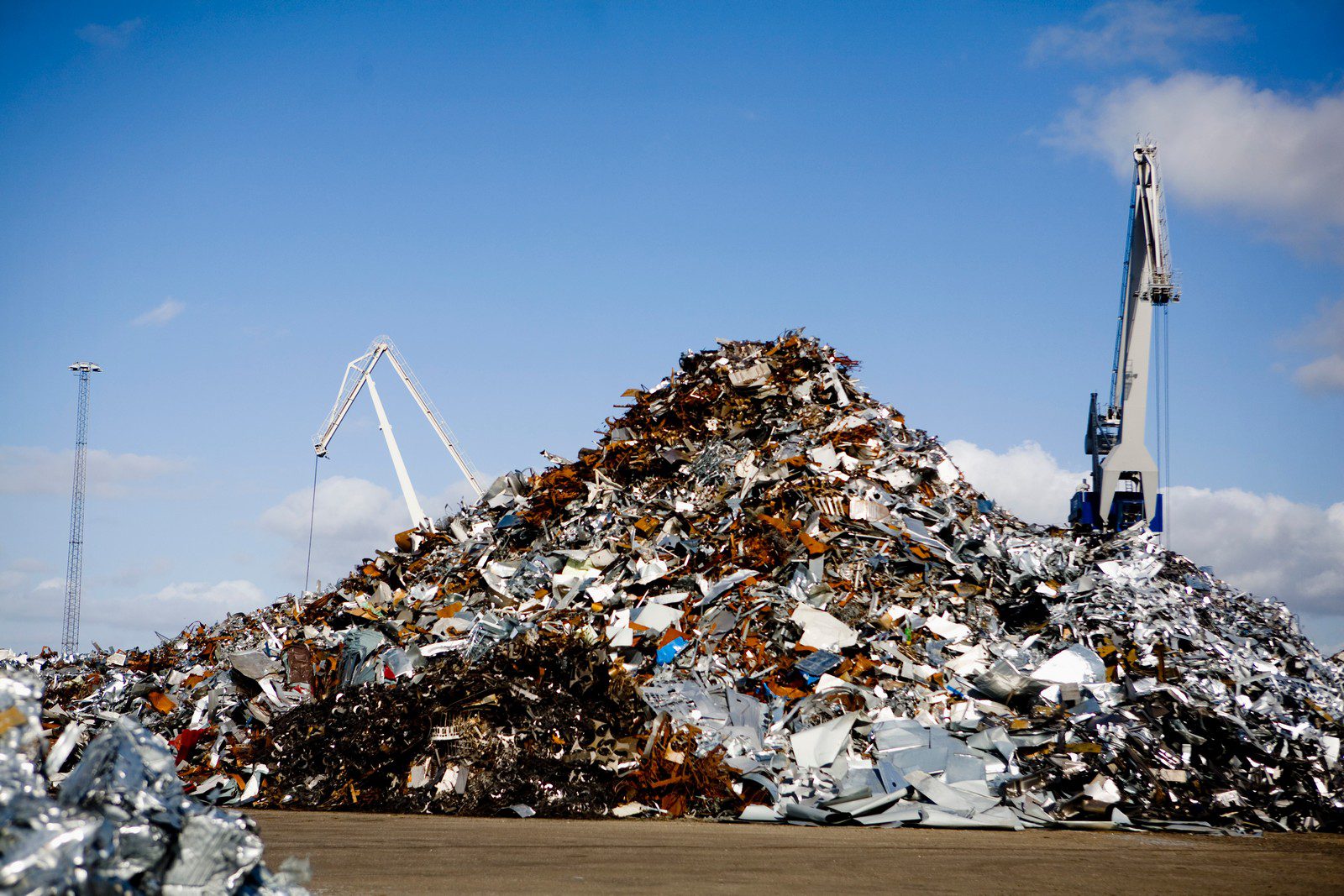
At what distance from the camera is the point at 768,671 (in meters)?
9.42

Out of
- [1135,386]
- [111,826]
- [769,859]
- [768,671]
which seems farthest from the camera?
[1135,386]

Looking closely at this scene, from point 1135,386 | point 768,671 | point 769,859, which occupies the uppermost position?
point 1135,386

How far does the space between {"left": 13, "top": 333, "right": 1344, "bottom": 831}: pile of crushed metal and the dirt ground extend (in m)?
0.52

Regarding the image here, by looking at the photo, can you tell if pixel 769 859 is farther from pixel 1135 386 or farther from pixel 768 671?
pixel 1135 386

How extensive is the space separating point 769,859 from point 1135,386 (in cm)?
1814

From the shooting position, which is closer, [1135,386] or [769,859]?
[769,859]

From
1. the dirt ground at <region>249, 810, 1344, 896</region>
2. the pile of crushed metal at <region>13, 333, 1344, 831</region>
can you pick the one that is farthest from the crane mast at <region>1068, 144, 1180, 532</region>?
the dirt ground at <region>249, 810, 1344, 896</region>

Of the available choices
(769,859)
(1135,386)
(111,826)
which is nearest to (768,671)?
(769,859)

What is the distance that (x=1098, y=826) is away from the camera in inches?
321

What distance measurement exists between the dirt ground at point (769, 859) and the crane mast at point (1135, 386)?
1338 centimetres

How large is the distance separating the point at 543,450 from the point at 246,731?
591 centimetres

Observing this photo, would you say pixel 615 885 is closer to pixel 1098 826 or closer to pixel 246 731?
pixel 1098 826

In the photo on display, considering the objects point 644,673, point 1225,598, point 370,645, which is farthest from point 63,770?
point 1225,598

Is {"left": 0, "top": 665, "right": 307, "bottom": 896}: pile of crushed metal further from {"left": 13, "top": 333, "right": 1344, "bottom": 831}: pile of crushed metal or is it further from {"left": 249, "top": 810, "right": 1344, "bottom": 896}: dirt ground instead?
{"left": 13, "top": 333, "right": 1344, "bottom": 831}: pile of crushed metal
